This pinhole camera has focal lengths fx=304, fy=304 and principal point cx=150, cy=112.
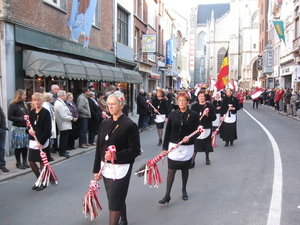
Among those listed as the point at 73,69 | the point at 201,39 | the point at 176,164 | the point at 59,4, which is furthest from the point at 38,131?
the point at 201,39

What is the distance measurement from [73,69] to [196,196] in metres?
7.76

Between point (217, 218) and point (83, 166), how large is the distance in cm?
409

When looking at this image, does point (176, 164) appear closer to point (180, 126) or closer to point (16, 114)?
point (180, 126)

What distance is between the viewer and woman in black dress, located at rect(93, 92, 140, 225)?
3.46 meters

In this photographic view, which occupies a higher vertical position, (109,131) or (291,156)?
(109,131)

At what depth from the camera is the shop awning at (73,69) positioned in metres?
10.9

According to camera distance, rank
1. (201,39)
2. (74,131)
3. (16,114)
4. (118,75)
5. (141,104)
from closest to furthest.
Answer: (16,114)
(74,131)
(141,104)
(118,75)
(201,39)

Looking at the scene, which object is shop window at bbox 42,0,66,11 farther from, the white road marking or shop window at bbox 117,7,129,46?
the white road marking

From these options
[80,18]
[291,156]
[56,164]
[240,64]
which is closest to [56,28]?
[80,18]

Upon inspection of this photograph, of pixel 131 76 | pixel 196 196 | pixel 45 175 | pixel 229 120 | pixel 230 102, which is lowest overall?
pixel 196 196

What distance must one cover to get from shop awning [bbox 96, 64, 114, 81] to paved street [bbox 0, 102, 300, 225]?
6.55 metres

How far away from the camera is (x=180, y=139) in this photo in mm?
4879

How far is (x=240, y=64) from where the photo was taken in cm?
7250

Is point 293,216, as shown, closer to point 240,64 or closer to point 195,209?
point 195,209
